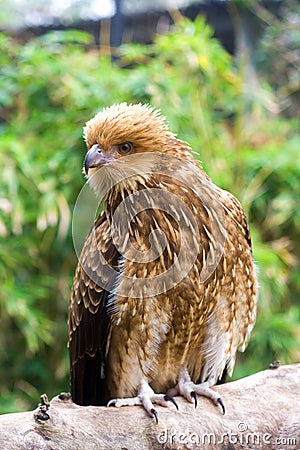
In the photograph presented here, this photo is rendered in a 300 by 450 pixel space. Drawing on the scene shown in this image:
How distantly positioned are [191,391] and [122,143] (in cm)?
73

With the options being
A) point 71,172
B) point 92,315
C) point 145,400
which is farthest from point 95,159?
point 71,172

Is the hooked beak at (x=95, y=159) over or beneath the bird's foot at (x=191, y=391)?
over

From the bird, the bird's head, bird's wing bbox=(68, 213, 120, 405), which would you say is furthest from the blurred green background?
the bird's head

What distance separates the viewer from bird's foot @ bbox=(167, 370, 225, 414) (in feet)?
6.23

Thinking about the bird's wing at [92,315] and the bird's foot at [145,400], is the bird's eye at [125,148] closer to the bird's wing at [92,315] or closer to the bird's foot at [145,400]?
the bird's wing at [92,315]

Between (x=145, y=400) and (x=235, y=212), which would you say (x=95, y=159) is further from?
(x=145, y=400)

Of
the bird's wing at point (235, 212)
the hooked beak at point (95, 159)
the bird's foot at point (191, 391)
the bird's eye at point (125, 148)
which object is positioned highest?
the bird's eye at point (125, 148)

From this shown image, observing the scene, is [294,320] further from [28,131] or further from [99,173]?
[99,173]

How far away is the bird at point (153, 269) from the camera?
1.86m

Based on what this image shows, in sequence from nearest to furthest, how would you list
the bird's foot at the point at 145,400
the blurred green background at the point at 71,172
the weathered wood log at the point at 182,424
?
1. the weathered wood log at the point at 182,424
2. the bird's foot at the point at 145,400
3. the blurred green background at the point at 71,172

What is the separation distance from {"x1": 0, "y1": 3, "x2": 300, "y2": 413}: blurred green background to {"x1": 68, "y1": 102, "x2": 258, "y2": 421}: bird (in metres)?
1.13

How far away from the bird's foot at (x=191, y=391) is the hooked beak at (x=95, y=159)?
0.67 metres

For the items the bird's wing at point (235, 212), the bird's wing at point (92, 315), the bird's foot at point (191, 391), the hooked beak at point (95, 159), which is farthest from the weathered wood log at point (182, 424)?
the hooked beak at point (95, 159)

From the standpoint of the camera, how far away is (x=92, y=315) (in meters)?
1.97
